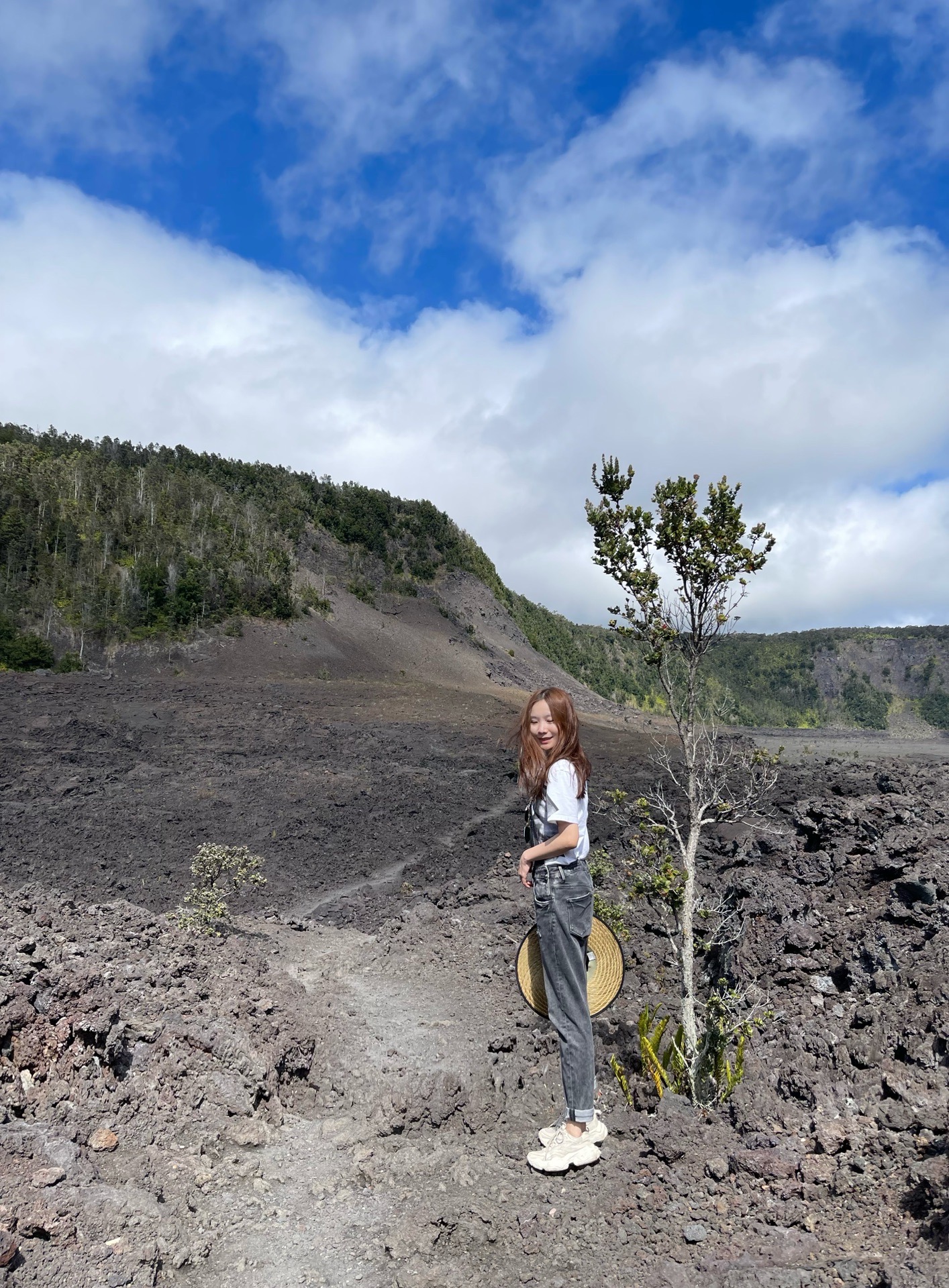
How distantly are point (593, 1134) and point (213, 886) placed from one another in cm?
727

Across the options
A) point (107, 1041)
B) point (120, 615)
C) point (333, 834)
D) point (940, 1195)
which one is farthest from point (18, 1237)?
point (120, 615)

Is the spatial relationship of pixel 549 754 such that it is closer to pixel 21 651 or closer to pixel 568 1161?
pixel 568 1161

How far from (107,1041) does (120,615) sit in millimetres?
37364

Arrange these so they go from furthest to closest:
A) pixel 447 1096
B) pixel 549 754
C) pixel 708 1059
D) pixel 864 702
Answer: pixel 864 702, pixel 708 1059, pixel 447 1096, pixel 549 754

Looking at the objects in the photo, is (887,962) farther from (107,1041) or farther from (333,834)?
(333,834)

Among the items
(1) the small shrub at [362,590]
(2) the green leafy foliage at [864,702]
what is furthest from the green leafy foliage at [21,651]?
(2) the green leafy foliage at [864,702]

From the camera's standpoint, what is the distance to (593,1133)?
10.9ft

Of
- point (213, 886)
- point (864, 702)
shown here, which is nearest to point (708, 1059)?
point (213, 886)

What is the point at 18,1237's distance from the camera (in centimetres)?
254

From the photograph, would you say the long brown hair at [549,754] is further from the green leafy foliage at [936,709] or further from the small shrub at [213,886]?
the green leafy foliage at [936,709]

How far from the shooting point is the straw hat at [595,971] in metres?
3.50

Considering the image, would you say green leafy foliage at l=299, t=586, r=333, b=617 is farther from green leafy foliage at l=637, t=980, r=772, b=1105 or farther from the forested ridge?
green leafy foliage at l=637, t=980, r=772, b=1105

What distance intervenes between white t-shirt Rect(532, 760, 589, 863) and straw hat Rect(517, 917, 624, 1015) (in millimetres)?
588

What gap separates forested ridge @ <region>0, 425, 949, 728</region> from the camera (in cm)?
3809
